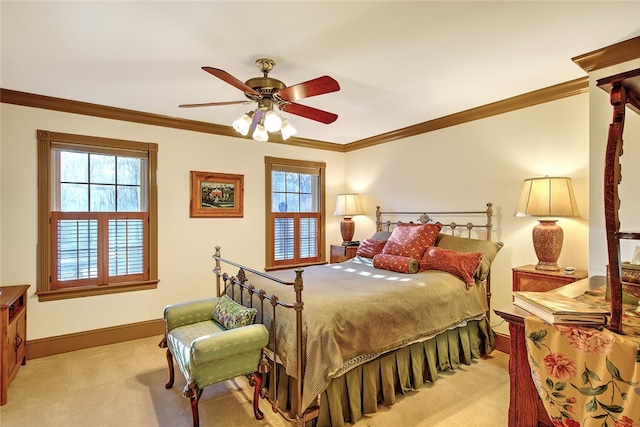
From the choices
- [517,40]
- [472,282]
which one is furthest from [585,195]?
[517,40]

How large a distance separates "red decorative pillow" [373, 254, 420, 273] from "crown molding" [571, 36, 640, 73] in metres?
2.06

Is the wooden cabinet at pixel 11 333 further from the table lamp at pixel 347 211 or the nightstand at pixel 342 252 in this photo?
the table lamp at pixel 347 211

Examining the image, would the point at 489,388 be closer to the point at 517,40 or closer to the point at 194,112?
the point at 517,40

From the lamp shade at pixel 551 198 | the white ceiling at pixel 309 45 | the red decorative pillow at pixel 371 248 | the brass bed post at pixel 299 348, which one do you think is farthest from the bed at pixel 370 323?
the white ceiling at pixel 309 45

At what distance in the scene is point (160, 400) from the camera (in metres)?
2.48

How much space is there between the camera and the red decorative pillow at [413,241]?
3.46 metres

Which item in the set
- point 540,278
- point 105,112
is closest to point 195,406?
point 540,278

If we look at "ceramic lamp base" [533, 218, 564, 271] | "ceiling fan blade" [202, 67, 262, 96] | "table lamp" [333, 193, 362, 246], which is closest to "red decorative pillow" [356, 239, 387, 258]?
"table lamp" [333, 193, 362, 246]

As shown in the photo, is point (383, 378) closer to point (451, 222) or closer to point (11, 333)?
point (451, 222)

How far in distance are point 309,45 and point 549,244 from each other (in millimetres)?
2540

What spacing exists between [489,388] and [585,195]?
6.02 ft

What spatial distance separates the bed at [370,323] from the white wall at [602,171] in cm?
94

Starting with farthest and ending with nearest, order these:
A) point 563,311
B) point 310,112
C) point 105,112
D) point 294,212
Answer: point 294,212, point 105,112, point 310,112, point 563,311

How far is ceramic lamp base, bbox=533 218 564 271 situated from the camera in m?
2.81
